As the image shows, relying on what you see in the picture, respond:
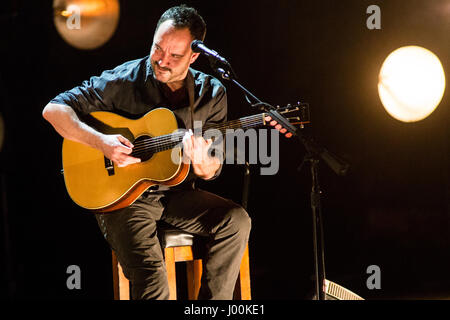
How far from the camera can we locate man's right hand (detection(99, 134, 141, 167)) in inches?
88.0

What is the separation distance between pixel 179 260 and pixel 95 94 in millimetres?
963

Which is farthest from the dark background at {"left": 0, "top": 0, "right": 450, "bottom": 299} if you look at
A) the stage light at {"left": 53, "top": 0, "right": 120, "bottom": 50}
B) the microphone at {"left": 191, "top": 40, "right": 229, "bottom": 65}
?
the microphone at {"left": 191, "top": 40, "right": 229, "bottom": 65}

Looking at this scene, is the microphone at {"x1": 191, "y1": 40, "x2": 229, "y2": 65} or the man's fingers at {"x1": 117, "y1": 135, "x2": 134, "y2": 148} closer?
the microphone at {"x1": 191, "y1": 40, "x2": 229, "y2": 65}

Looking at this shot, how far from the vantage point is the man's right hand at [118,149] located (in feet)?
7.33

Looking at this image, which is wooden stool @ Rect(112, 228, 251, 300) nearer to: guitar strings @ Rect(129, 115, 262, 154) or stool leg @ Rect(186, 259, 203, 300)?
stool leg @ Rect(186, 259, 203, 300)

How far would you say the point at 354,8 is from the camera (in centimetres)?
353

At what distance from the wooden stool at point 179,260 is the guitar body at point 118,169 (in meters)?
0.26

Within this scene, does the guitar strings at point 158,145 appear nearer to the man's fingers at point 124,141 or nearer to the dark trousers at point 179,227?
the man's fingers at point 124,141

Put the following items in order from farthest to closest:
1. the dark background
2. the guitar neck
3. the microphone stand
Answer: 1. the dark background
2. the guitar neck
3. the microphone stand

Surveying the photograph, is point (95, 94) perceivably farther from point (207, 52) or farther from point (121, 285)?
point (121, 285)

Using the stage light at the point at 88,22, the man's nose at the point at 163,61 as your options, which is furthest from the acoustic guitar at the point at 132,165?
the stage light at the point at 88,22

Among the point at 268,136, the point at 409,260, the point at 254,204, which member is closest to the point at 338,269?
the point at 409,260

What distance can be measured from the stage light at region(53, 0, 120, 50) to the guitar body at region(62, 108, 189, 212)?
3.16ft

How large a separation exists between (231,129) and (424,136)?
2.20 metres
